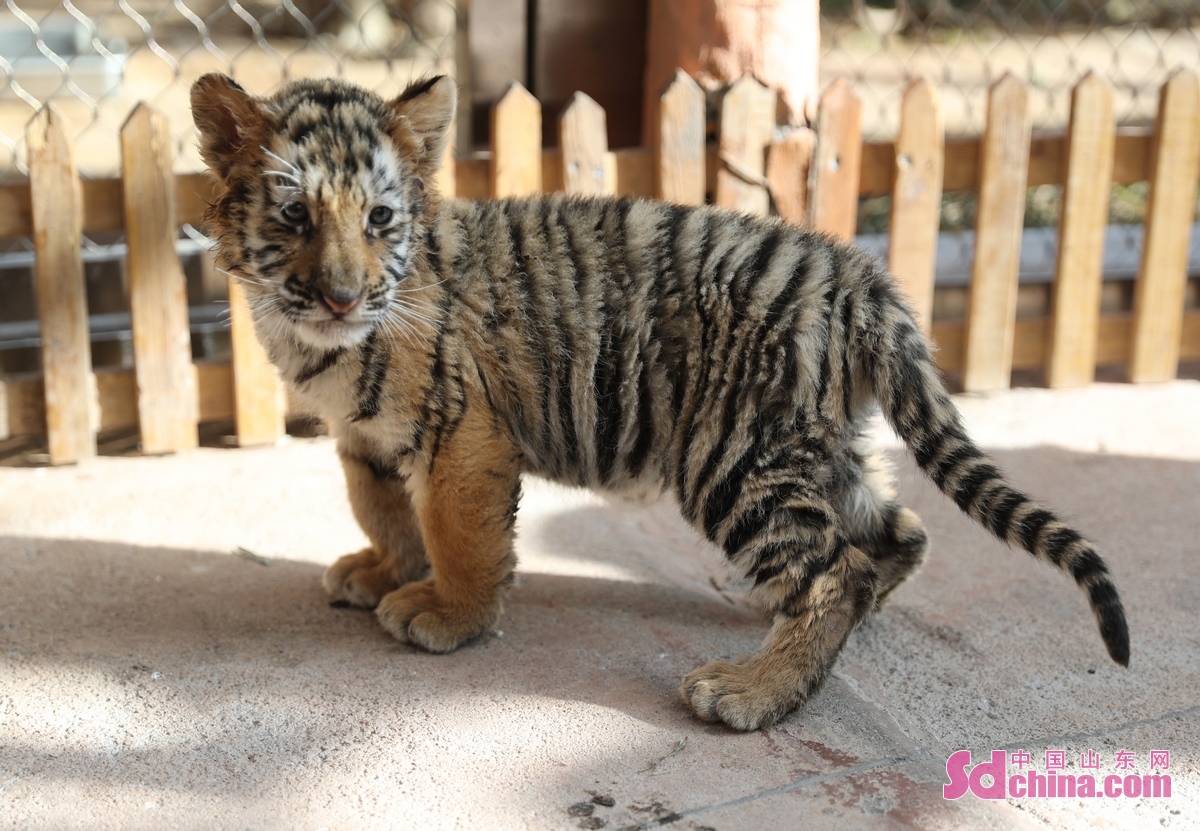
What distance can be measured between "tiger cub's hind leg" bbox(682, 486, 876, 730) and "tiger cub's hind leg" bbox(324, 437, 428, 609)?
103cm

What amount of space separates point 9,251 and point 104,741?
4.34 m

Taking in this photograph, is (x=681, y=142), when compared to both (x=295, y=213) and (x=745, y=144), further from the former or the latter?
(x=295, y=213)

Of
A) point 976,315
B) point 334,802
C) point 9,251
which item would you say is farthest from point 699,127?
point 9,251

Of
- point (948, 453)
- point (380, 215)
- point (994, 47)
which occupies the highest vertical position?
Result: point (994, 47)

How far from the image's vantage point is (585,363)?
3.21 meters

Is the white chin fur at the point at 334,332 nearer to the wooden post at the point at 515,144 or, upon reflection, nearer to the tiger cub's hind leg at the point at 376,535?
the tiger cub's hind leg at the point at 376,535

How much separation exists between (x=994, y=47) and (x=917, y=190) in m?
7.15

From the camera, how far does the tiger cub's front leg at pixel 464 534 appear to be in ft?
10.2

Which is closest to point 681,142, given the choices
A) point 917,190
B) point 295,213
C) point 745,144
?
point 745,144

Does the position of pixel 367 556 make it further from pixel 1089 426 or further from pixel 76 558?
pixel 1089 426

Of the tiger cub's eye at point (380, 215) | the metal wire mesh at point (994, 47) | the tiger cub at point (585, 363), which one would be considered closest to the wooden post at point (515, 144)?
the tiger cub at point (585, 363)

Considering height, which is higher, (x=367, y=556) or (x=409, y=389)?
(x=409, y=389)

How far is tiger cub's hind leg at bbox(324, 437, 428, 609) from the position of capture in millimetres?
3496

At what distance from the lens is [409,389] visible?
3.11 meters
